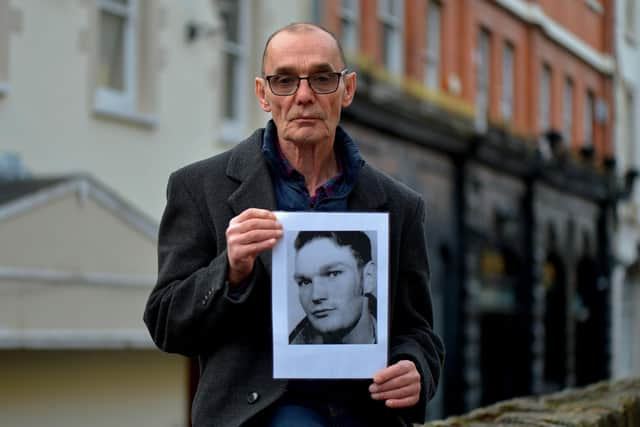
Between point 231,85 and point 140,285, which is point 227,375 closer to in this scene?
point 140,285

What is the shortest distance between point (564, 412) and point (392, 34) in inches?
727

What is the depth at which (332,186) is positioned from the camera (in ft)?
Answer: 11.7

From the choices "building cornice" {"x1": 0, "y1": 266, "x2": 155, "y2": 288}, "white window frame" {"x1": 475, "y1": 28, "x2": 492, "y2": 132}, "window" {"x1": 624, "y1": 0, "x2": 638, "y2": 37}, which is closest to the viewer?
"building cornice" {"x1": 0, "y1": 266, "x2": 155, "y2": 288}

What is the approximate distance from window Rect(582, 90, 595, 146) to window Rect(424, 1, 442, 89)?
11236mm

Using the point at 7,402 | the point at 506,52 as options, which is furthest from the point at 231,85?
the point at 506,52

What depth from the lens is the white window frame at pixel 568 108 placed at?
34.9m

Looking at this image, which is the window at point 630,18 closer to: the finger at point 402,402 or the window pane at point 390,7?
the window pane at point 390,7

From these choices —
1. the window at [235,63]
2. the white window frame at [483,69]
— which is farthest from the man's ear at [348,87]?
the white window frame at [483,69]

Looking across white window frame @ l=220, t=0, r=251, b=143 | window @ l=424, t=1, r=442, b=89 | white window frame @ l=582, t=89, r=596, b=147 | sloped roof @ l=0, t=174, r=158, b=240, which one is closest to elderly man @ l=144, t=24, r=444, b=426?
sloped roof @ l=0, t=174, r=158, b=240

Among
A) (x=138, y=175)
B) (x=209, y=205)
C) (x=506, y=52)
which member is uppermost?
(x=506, y=52)

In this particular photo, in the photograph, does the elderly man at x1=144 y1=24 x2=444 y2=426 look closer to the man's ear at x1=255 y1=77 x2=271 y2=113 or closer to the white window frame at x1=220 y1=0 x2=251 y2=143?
the man's ear at x1=255 y1=77 x2=271 y2=113

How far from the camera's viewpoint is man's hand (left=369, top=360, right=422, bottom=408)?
3.40 m

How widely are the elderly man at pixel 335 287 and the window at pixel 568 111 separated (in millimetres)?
31801

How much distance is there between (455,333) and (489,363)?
3197 millimetres
